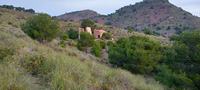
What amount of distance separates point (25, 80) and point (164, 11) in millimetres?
92921

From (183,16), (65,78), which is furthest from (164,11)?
(65,78)

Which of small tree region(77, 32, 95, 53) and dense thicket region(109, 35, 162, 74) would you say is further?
small tree region(77, 32, 95, 53)

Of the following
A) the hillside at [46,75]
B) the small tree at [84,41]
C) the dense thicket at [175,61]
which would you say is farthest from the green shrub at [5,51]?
the small tree at [84,41]

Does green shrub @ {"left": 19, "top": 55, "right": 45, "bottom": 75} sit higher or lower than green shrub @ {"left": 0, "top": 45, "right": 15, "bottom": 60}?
lower

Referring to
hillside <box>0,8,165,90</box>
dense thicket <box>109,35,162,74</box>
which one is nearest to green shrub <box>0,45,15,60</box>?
hillside <box>0,8,165,90</box>

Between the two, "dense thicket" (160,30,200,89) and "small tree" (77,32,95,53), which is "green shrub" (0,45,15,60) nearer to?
"dense thicket" (160,30,200,89)

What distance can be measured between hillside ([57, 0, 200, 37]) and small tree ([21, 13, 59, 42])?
5819 centimetres

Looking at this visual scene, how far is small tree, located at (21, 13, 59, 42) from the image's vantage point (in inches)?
575

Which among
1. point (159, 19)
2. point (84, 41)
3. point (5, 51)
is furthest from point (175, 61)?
point (159, 19)

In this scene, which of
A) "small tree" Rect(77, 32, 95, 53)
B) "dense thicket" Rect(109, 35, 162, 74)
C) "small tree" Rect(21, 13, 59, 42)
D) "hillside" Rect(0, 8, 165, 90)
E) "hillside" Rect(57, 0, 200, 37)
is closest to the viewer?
"hillside" Rect(0, 8, 165, 90)

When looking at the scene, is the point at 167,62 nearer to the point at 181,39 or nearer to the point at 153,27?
the point at 181,39

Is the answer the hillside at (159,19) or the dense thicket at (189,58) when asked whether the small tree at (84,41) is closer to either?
the dense thicket at (189,58)

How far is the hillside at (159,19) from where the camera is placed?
2456 inches

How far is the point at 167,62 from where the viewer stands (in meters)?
13.8
